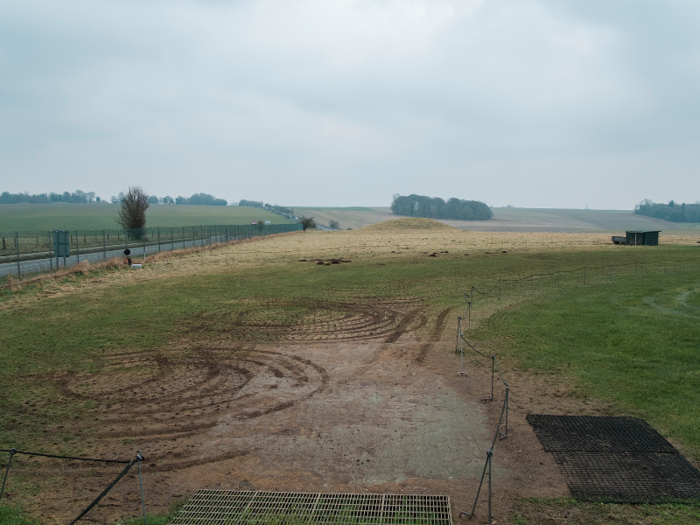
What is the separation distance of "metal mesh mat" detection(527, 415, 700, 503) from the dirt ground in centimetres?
30

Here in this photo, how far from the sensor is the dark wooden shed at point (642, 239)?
52562 millimetres

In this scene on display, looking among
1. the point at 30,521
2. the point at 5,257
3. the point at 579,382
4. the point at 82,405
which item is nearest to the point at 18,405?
the point at 82,405

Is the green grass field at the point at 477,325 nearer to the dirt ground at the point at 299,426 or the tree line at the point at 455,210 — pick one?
the dirt ground at the point at 299,426

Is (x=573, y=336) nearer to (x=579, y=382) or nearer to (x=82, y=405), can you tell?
(x=579, y=382)

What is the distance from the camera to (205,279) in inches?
1057

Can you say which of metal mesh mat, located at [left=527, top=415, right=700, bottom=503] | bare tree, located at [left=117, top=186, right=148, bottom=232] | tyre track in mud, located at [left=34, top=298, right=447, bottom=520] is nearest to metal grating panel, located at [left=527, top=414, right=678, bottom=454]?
metal mesh mat, located at [left=527, top=415, right=700, bottom=503]

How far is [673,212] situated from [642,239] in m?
151

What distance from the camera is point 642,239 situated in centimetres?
5300

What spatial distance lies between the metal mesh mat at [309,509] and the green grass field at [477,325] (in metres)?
1.23

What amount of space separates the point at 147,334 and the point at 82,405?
18.3 ft

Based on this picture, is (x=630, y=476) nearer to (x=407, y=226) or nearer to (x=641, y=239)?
(x=641, y=239)

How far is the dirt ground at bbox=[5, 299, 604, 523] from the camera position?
6.77 m

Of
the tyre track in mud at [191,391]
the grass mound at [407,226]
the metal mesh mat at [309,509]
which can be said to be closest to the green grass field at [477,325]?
the tyre track in mud at [191,391]

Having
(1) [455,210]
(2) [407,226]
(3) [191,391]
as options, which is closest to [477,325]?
(3) [191,391]
